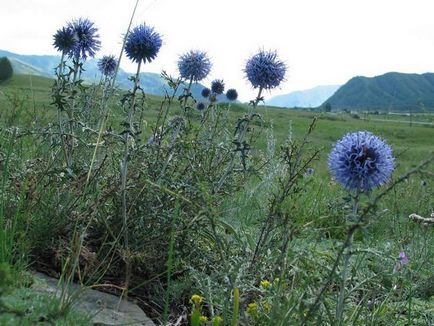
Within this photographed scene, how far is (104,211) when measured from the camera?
10.5 feet

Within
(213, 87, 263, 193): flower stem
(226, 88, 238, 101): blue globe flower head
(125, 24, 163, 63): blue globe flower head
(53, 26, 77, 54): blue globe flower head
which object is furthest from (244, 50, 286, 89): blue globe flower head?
(226, 88, 238, 101): blue globe flower head

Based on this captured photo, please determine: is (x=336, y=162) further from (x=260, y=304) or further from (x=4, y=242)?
(x=4, y=242)

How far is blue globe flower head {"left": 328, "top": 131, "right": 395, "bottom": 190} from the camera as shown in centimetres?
247

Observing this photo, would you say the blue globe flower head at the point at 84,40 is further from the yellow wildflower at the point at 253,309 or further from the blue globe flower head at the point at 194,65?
the yellow wildflower at the point at 253,309

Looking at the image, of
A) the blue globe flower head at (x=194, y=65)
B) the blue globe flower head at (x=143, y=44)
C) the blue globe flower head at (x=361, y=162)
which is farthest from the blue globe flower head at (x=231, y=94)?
the blue globe flower head at (x=361, y=162)

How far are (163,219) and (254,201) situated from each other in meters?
2.31

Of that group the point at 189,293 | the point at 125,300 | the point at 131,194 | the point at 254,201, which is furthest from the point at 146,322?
the point at 254,201

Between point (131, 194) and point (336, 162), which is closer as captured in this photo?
point (336, 162)

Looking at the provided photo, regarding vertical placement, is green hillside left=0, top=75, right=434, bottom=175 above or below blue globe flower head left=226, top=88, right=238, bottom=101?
below

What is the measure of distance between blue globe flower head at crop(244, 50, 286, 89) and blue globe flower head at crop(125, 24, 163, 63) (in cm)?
78

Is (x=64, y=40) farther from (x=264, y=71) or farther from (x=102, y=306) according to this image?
(x=102, y=306)

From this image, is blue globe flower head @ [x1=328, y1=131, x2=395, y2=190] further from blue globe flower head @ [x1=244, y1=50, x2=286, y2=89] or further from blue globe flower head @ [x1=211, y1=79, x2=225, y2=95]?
blue globe flower head @ [x1=211, y1=79, x2=225, y2=95]

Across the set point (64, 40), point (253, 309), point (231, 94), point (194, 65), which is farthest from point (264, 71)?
point (231, 94)

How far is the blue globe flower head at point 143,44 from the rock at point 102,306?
65.5 inches
